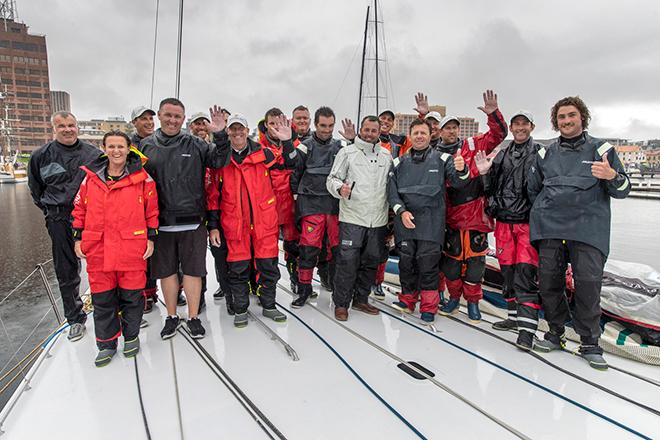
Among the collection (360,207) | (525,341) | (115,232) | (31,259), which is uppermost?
(360,207)

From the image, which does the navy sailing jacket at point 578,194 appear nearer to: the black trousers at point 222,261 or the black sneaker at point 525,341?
the black sneaker at point 525,341

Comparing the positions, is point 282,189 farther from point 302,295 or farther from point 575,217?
point 575,217

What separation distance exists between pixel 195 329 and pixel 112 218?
3.23 feet

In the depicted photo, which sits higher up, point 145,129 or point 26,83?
point 26,83

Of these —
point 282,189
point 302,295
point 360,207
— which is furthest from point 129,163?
point 302,295

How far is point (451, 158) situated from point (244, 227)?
170cm

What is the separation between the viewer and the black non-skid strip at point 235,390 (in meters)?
1.75

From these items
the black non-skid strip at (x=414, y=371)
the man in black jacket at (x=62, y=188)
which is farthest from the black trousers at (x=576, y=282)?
the man in black jacket at (x=62, y=188)

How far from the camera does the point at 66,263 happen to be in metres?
2.93

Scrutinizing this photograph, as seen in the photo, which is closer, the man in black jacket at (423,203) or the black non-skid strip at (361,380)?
the black non-skid strip at (361,380)

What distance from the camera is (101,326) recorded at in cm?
240

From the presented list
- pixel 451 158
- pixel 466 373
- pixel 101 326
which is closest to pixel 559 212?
pixel 451 158

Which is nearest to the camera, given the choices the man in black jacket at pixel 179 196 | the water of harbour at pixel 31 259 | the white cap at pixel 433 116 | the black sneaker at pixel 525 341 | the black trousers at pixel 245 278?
the black sneaker at pixel 525 341

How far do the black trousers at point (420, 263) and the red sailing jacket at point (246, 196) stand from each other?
1.09m
